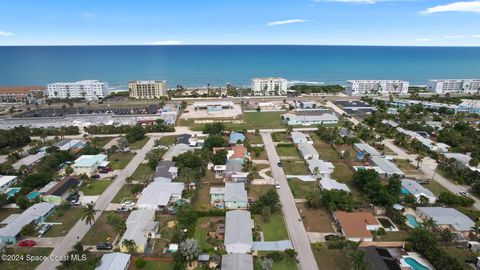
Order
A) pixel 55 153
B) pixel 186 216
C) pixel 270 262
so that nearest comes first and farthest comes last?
pixel 270 262 < pixel 186 216 < pixel 55 153

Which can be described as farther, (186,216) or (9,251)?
(186,216)

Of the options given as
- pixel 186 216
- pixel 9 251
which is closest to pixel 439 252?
pixel 186 216

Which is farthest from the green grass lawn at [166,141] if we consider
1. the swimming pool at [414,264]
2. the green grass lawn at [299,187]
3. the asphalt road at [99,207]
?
the swimming pool at [414,264]

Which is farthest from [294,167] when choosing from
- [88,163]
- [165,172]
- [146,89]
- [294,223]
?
[146,89]

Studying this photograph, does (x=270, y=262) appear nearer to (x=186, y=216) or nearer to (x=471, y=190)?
(x=186, y=216)

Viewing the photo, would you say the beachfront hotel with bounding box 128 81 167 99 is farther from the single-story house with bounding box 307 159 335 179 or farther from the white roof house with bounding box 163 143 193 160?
the single-story house with bounding box 307 159 335 179

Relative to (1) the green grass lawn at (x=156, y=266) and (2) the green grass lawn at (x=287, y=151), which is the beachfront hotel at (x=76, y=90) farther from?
(1) the green grass lawn at (x=156, y=266)

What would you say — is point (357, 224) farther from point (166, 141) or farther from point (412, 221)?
point (166, 141)
